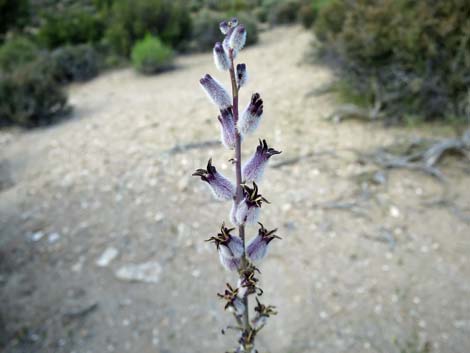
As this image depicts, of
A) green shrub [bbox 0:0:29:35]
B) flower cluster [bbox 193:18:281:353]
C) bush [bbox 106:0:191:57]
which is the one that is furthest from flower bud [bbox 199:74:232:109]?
green shrub [bbox 0:0:29:35]

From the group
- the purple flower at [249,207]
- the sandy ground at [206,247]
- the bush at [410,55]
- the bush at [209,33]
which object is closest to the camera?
the purple flower at [249,207]

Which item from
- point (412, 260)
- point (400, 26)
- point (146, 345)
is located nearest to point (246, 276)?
point (146, 345)

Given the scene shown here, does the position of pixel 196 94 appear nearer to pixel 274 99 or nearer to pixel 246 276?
pixel 274 99

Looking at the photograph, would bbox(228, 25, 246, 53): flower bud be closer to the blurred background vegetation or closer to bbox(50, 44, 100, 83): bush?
the blurred background vegetation

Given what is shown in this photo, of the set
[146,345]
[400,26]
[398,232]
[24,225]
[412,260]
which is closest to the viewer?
[146,345]

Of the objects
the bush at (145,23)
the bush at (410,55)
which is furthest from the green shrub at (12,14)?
the bush at (410,55)

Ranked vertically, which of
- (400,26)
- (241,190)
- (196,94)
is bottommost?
(196,94)

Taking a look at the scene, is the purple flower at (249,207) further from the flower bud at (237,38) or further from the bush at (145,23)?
the bush at (145,23)
